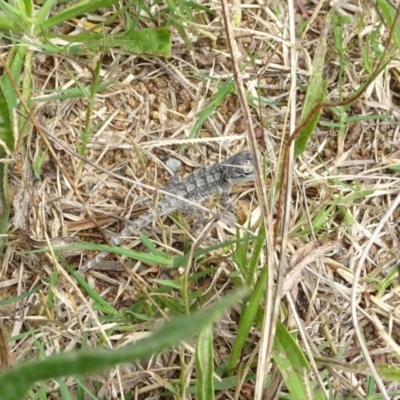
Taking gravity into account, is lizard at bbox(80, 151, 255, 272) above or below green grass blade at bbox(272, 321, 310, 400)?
above

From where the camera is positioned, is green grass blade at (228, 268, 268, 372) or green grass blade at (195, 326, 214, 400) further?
green grass blade at (228, 268, 268, 372)

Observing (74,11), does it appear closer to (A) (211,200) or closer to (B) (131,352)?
(A) (211,200)

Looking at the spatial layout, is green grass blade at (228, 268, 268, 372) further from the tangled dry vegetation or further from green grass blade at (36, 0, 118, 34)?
green grass blade at (36, 0, 118, 34)

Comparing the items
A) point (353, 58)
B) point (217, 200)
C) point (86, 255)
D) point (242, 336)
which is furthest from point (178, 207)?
point (353, 58)

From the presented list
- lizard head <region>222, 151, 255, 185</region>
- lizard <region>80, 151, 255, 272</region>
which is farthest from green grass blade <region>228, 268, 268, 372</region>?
lizard head <region>222, 151, 255, 185</region>

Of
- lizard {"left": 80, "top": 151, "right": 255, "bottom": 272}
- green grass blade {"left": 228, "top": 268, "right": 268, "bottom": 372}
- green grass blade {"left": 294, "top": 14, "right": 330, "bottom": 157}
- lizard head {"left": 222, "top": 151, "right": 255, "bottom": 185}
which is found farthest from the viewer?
lizard head {"left": 222, "top": 151, "right": 255, "bottom": 185}

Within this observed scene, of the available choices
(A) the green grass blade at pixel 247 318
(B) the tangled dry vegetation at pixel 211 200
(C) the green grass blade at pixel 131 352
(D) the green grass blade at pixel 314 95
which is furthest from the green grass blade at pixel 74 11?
(C) the green grass blade at pixel 131 352

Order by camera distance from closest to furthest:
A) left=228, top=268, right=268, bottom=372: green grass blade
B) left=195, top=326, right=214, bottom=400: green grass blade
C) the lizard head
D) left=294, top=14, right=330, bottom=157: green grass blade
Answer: left=195, top=326, right=214, bottom=400: green grass blade, left=228, top=268, right=268, bottom=372: green grass blade, left=294, top=14, right=330, bottom=157: green grass blade, the lizard head

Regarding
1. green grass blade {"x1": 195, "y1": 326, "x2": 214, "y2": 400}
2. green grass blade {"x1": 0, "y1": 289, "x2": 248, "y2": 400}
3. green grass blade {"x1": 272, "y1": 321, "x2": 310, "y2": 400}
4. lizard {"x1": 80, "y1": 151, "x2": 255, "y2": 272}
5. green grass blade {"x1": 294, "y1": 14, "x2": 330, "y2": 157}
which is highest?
green grass blade {"x1": 0, "y1": 289, "x2": 248, "y2": 400}
